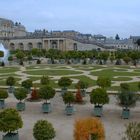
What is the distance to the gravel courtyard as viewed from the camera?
20.0 meters

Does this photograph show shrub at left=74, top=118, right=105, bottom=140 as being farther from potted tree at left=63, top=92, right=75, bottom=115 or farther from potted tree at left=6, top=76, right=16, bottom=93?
potted tree at left=6, top=76, right=16, bottom=93

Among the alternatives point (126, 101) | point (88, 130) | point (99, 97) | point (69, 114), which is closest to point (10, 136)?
point (88, 130)

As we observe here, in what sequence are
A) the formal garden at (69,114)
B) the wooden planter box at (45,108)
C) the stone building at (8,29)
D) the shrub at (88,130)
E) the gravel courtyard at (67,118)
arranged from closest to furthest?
the shrub at (88,130) < the formal garden at (69,114) < the gravel courtyard at (67,118) < the wooden planter box at (45,108) < the stone building at (8,29)

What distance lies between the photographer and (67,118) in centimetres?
2373

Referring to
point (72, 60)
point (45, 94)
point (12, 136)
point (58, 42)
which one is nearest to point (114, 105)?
point (45, 94)

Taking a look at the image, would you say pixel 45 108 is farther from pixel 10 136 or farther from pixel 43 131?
pixel 43 131

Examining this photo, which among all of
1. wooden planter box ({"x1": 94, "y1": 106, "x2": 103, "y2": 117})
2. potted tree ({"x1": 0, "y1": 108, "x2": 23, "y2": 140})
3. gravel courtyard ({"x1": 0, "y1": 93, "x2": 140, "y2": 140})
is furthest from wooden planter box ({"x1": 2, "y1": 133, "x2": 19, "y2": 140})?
wooden planter box ({"x1": 94, "y1": 106, "x2": 103, "y2": 117})

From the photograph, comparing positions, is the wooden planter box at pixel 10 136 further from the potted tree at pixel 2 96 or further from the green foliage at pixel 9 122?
the potted tree at pixel 2 96

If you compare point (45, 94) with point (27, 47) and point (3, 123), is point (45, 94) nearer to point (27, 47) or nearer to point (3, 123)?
point (3, 123)

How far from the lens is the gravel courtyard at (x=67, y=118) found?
19969mm

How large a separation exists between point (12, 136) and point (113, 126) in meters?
6.11

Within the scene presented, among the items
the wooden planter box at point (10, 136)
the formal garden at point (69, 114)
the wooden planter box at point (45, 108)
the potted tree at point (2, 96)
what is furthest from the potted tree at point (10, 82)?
the wooden planter box at point (10, 136)

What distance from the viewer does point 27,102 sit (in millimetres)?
28797

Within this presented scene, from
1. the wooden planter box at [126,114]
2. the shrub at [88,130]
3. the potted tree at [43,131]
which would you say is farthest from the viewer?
the wooden planter box at [126,114]
